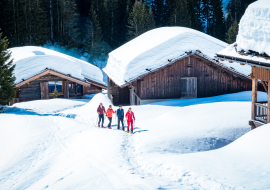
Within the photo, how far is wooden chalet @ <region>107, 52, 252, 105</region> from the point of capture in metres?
23.0

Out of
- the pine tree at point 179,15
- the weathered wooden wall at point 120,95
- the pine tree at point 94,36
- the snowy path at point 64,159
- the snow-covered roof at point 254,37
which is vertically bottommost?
the snowy path at point 64,159

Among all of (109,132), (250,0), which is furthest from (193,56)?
(250,0)

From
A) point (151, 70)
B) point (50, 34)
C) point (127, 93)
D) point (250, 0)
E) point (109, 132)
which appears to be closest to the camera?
point (109, 132)

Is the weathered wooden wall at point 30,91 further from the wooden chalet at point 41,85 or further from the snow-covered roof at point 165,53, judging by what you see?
the snow-covered roof at point 165,53

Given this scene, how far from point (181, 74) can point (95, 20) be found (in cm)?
3557

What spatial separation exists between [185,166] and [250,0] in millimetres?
70442

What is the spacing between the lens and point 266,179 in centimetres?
818

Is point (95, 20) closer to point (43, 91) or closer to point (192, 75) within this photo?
point (43, 91)

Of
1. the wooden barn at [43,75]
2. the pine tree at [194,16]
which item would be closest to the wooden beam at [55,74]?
the wooden barn at [43,75]

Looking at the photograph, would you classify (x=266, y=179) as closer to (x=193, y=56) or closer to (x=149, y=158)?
(x=149, y=158)

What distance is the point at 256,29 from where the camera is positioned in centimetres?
1198

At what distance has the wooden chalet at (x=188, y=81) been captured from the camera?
22969 millimetres

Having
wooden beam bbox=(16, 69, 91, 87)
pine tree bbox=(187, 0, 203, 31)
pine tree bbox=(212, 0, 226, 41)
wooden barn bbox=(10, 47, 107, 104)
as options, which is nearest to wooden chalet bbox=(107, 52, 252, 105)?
wooden beam bbox=(16, 69, 91, 87)

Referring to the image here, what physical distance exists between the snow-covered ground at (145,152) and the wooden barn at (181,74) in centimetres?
302
